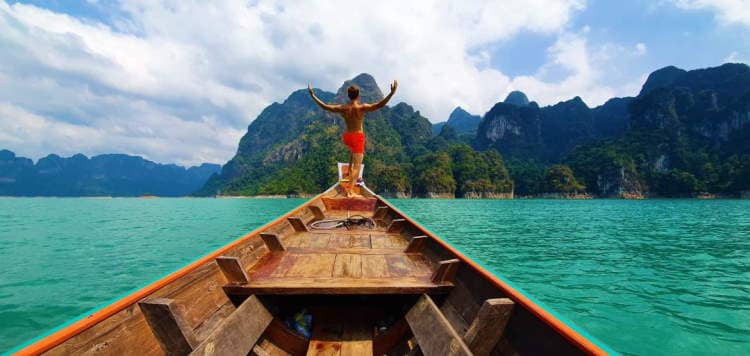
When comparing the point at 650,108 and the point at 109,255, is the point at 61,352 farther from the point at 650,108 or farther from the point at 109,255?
the point at 650,108

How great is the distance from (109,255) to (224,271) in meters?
11.4

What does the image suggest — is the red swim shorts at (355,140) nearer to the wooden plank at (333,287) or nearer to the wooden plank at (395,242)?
the wooden plank at (395,242)

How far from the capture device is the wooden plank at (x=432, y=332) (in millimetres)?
1775

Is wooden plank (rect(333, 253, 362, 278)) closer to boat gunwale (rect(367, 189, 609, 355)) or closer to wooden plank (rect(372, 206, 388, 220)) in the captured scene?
boat gunwale (rect(367, 189, 609, 355))

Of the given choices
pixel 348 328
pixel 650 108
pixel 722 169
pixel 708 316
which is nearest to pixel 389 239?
pixel 348 328

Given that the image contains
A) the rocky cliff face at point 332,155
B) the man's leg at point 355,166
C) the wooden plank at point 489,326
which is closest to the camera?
the wooden plank at point 489,326

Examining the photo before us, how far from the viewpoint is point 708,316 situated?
546 cm

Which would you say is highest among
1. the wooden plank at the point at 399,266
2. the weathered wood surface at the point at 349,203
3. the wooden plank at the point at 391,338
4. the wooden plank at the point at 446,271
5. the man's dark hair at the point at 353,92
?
the man's dark hair at the point at 353,92

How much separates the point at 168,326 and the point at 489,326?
1.86 m

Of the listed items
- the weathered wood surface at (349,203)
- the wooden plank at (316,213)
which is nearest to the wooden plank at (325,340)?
the wooden plank at (316,213)

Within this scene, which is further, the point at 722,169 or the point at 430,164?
the point at 430,164

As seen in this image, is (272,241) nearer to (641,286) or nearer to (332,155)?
(641,286)

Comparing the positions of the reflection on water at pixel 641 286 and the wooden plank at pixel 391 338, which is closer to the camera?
the wooden plank at pixel 391 338

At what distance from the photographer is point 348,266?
3.29 m
